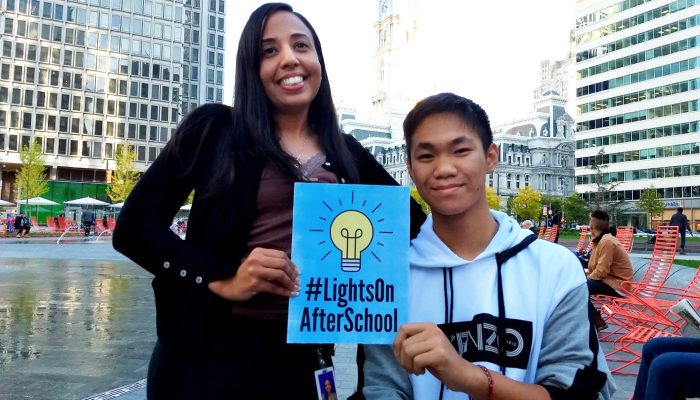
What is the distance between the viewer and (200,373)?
154cm

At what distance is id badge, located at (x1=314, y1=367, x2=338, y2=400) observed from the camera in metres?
1.56

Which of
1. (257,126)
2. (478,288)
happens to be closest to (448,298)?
(478,288)

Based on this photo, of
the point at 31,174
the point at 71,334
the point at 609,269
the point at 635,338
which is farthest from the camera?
the point at 31,174

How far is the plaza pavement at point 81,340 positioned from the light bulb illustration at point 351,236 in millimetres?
3362

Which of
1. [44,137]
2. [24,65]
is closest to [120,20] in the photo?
[24,65]

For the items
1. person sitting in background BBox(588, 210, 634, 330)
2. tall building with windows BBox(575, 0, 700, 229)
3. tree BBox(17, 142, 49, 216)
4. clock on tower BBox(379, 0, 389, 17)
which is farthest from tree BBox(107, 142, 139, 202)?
clock on tower BBox(379, 0, 389, 17)

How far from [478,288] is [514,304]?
10 centimetres

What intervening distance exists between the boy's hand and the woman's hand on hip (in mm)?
307

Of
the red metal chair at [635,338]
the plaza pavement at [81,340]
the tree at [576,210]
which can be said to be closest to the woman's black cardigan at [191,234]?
the plaza pavement at [81,340]

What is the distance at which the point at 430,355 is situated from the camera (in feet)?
4.05

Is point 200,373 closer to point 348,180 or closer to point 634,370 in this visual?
point 348,180

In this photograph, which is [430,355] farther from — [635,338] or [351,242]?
[635,338]

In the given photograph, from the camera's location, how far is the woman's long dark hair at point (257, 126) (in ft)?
5.36

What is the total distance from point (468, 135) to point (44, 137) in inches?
2536
